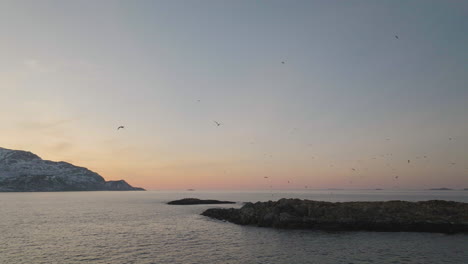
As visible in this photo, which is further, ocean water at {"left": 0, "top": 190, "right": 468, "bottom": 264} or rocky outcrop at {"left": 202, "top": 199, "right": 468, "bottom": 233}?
rocky outcrop at {"left": 202, "top": 199, "right": 468, "bottom": 233}

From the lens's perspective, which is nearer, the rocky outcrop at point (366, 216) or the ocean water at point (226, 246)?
the ocean water at point (226, 246)

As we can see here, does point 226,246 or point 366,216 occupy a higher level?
point 366,216

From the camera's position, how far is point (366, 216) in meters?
51.4

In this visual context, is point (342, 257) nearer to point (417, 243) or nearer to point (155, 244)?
point (417, 243)

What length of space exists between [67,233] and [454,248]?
5433 centimetres

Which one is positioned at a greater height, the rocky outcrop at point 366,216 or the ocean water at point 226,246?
the rocky outcrop at point 366,216

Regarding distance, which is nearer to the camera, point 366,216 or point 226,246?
point 226,246

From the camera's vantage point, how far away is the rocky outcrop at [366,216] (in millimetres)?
46844

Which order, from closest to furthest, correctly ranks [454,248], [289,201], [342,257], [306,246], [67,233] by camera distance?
1. [342,257]
2. [454,248]
3. [306,246]
4. [67,233]
5. [289,201]

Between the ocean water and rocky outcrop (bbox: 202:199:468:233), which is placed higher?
rocky outcrop (bbox: 202:199:468:233)

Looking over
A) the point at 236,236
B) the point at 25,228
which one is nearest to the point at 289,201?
the point at 236,236

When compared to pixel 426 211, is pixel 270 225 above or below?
below

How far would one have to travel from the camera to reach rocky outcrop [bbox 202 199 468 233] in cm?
4684

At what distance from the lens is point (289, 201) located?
6062 centimetres
